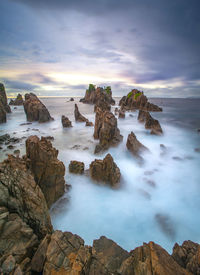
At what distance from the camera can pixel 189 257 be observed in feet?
14.9

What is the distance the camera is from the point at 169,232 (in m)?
8.62

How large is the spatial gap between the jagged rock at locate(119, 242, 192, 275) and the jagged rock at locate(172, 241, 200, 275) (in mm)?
377

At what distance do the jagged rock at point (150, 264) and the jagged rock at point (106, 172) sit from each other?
7404mm

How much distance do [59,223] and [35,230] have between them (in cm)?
375

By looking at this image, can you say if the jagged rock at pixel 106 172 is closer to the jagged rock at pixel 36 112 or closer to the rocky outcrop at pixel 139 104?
the jagged rock at pixel 36 112

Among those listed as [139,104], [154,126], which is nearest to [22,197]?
[154,126]

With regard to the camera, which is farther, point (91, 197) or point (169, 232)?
point (91, 197)

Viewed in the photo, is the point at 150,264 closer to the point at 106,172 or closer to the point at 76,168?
the point at 106,172

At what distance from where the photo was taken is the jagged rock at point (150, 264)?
3702mm

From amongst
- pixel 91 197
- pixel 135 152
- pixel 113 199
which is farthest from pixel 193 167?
pixel 91 197

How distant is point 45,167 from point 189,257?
8.35 m

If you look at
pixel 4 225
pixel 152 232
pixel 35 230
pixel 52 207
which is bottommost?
pixel 152 232

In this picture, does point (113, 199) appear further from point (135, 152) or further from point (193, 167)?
point (193, 167)

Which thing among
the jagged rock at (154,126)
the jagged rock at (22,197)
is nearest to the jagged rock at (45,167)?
the jagged rock at (22,197)
